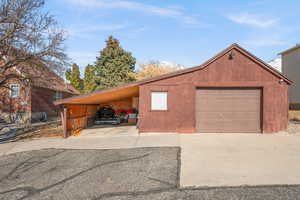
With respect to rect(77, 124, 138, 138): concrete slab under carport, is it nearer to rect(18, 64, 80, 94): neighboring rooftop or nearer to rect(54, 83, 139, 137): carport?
rect(54, 83, 139, 137): carport

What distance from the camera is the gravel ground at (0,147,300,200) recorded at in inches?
142

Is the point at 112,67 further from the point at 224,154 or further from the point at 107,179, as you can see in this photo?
the point at 107,179

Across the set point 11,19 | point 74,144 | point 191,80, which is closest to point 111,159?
point 74,144

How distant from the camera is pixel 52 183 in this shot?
169 inches

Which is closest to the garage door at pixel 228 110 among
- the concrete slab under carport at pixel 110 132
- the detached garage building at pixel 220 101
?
the detached garage building at pixel 220 101

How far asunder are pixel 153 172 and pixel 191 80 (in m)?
6.14

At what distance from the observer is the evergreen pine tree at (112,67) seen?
25.7m

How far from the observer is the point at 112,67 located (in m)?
25.9

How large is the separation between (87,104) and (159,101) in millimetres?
6286

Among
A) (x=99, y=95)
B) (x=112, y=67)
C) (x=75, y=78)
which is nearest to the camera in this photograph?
(x=99, y=95)

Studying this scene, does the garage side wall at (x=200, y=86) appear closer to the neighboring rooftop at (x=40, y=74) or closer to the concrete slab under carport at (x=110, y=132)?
the concrete slab under carport at (x=110, y=132)

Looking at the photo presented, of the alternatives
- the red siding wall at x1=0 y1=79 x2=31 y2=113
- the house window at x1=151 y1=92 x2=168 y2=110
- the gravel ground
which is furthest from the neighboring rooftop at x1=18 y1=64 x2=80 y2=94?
the red siding wall at x1=0 y1=79 x2=31 y2=113

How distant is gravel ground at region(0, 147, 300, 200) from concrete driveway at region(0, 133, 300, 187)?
381mm


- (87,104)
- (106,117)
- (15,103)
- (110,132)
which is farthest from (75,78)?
(110,132)
